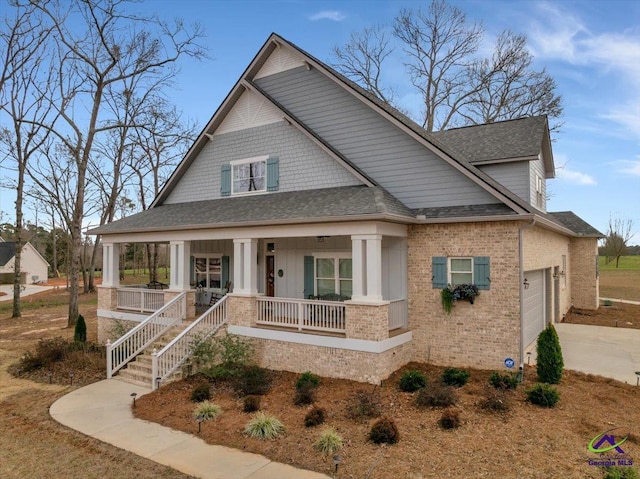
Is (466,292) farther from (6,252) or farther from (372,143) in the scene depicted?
(6,252)

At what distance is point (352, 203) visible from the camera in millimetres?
11125

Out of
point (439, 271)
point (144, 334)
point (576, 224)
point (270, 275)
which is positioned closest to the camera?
point (439, 271)

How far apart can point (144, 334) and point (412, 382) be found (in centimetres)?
834

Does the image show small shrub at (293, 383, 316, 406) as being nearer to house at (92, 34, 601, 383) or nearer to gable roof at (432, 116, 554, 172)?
house at (92, 34, 601, 383)

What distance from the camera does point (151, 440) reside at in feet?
24.7

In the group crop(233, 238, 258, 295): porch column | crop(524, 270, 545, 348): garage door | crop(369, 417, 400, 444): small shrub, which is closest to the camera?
crop(369, 417, 400, 444): small shrub

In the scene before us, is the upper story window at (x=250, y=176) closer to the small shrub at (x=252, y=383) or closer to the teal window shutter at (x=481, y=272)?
the small shrub at (x=252, y=383)

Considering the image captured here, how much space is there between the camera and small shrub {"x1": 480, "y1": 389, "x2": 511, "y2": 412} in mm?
8000

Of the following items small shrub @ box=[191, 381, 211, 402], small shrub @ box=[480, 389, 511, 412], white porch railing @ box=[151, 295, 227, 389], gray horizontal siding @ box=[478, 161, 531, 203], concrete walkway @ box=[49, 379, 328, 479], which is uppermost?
gray horizontal siding @ box=[478, 161, 531, 203]

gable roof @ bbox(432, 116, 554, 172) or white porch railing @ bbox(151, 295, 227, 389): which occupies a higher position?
gable roof @ bbox(432, 116, 554, 172)

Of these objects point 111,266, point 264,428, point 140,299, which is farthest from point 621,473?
point 111,266

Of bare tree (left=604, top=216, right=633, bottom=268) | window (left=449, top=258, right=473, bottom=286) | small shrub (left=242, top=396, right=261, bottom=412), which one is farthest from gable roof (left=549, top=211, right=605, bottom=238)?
bare tree (left=604, top=216, right=633, bottom=268)

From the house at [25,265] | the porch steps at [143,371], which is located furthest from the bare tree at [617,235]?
the house at [25,265]

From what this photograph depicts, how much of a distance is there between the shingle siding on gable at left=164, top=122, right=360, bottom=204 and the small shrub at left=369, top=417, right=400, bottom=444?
299 inches
